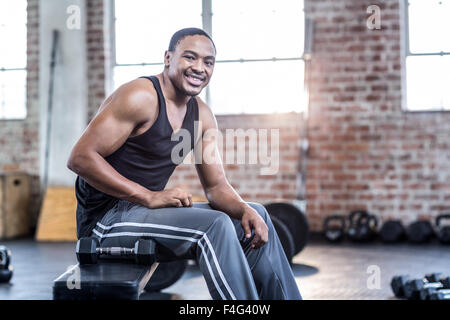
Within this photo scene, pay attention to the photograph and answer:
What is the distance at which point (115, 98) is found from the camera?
4.95 ft

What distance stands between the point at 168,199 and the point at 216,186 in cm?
27

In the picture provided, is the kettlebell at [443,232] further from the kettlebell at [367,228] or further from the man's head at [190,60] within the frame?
the man's head at [190,60]

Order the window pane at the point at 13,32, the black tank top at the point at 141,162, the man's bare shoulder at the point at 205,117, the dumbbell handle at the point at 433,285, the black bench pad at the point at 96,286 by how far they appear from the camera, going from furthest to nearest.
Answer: the window pane at the point at 13,32
the dumbbell handle at the point at 433,285
the man's bare shoulder at the point at 205,117
the black tank top at the point at 141,162
the black bench pad at the point at 96,286

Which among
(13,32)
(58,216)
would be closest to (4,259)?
(58,216)

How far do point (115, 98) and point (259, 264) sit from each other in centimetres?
57

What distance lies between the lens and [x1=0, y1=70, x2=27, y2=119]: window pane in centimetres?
489

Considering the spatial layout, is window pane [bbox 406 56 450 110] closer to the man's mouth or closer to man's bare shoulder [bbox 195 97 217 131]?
man's bare shoulder [bbox 195 97 217 131]

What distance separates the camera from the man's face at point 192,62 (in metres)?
1.58

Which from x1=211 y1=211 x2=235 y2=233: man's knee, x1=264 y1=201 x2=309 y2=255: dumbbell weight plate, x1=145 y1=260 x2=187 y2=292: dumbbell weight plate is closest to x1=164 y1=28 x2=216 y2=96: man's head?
x1=211 y1=211 x2=235 y2=233: man's knee

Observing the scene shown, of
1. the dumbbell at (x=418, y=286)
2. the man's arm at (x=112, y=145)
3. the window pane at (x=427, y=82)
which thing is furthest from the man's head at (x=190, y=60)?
the window pane at (x=427, y=82)

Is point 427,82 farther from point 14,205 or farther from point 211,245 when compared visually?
point 211,245

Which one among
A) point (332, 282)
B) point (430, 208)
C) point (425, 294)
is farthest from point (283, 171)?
point (425, 294)

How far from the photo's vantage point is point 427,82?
426 cm

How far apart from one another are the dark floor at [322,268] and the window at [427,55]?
106cm
